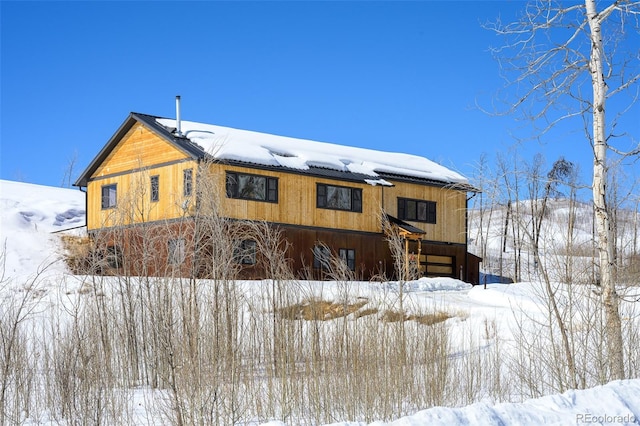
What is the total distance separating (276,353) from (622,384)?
5321 millimetres

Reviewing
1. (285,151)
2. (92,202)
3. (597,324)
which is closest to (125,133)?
(92,202)

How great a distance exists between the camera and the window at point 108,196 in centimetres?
3155

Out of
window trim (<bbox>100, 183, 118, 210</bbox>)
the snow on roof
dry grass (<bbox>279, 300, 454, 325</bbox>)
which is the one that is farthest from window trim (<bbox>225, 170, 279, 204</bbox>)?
dry grass (<bbox>279, 300, 454, 325</bbox>)

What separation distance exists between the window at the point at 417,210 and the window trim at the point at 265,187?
637 centimetres

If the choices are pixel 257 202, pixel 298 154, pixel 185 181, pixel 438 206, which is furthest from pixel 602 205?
pixel 438 206

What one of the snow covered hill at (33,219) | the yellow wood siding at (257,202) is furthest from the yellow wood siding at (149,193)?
the snow covered hill at (33,219)

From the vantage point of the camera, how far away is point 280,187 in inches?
1139

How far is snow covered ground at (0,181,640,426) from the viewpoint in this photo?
28.1 ft

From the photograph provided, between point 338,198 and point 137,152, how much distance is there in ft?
25.4

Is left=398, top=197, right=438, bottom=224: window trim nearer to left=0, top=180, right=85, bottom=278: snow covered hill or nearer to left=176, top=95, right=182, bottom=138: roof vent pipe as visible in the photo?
left=176, top=95, right=182, bottom=138: roof vent pipe

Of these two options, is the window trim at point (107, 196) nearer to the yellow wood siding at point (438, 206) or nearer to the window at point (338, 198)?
the window at point (338, 198)

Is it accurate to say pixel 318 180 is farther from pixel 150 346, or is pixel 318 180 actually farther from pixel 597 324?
pixel 597 324

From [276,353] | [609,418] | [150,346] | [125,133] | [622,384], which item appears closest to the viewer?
[609,418]

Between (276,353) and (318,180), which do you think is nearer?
(276,353)
